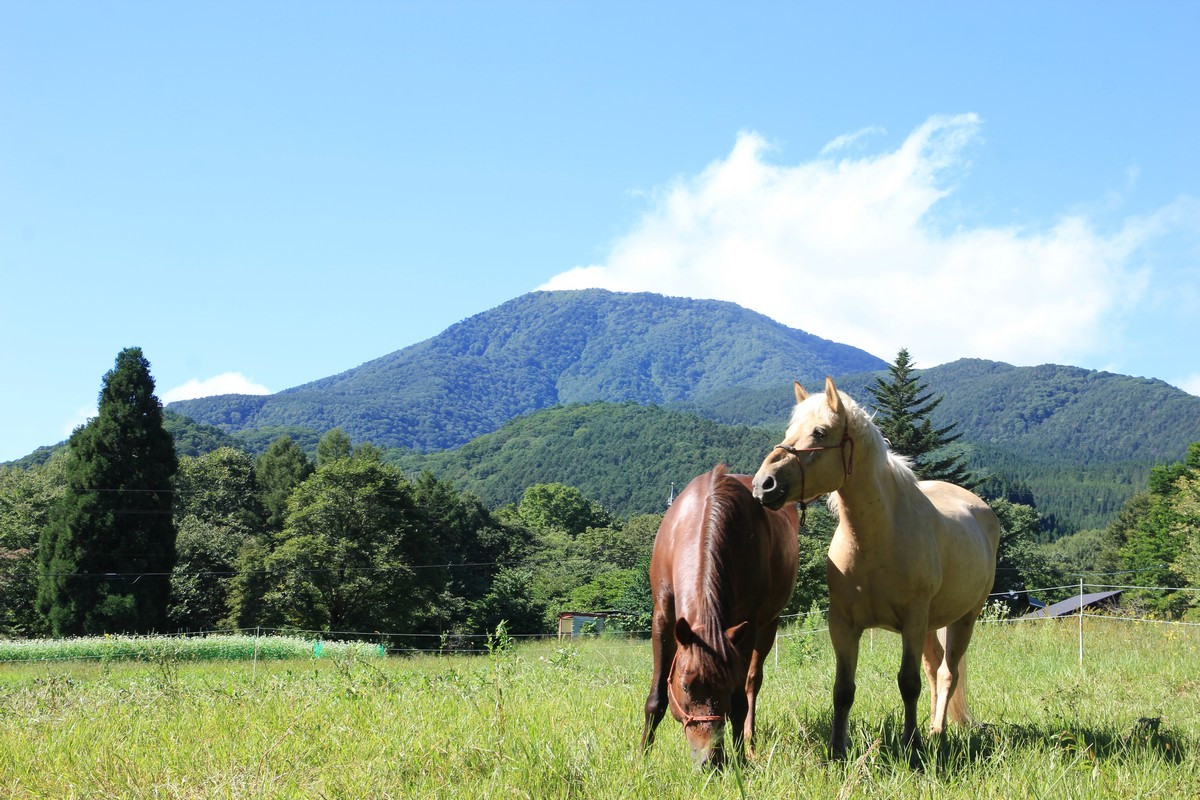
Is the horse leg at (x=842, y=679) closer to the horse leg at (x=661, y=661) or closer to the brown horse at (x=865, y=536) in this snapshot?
the brown horse at (x=865, y=536)

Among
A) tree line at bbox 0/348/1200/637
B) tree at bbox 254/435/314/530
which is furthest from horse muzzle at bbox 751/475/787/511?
tree at bbox 254/435/314/530

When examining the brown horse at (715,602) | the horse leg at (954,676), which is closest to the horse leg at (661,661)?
the brown horse at (715,602)

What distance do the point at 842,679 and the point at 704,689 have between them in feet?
5.25

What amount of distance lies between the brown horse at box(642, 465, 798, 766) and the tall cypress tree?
114ft

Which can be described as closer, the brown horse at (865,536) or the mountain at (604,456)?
the brown horse at (865,536)

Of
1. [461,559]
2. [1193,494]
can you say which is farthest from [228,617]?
[1193,494]

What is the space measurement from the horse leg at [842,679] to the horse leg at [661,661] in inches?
41.6

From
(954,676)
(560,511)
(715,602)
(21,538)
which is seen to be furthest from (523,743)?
(560,511)

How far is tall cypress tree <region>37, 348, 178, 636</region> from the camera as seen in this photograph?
112 ft

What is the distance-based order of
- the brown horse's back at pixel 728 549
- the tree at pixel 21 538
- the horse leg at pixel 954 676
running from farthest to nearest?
the tree at pixel 21 538, the horse leg at pixel 954 676, the brown horse's back at pixel 728 549

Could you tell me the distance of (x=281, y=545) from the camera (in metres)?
43.9

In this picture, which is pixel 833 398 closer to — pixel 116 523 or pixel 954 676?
pixel 954 676

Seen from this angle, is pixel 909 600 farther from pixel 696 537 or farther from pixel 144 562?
pixel 144 562

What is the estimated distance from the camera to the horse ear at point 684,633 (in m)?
3.96
